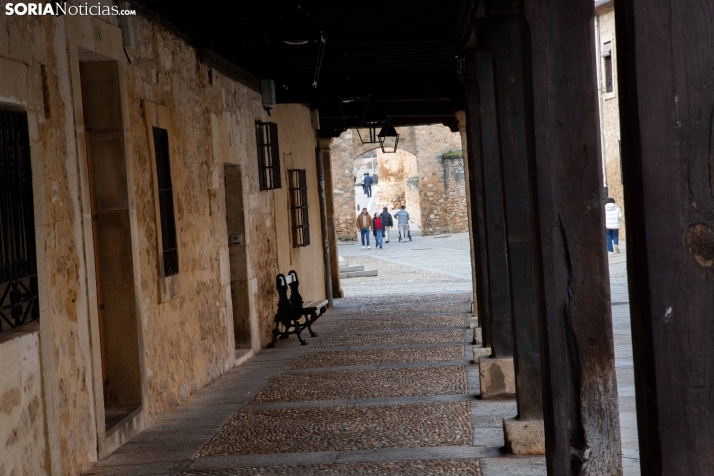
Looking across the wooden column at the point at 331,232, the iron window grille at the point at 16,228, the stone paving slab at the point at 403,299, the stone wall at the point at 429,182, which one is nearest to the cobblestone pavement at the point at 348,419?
the iron window grille at the point at 16,228

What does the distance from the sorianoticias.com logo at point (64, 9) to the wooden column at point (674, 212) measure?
11.1ft

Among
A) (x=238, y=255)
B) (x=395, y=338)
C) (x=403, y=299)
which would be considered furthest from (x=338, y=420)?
(x=403, y=299)

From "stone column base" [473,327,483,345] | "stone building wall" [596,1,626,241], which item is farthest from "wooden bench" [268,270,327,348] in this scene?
"stone building wall" [596,1,626,241]

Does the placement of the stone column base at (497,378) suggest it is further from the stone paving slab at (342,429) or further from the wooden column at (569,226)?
the wooden column at (569,226)

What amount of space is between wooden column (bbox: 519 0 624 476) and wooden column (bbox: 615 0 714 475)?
135cm

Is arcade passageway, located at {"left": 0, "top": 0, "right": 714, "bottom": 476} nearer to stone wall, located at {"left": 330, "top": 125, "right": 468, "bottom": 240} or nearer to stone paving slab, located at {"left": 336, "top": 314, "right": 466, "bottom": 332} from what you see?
stone paving slab, located at {"left": 336, "top": 314, "right": 466, "bottom": 332}

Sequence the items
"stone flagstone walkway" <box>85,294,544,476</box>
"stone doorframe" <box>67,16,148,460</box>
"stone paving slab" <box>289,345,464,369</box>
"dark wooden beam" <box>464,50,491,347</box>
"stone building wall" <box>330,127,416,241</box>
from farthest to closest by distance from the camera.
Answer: "stone building wall" <box>330,127,416,241</box>
"stone paving slab" <box>289,345,464,369</box>
"dark wooden beam" <box>464,50,491,347</box>
"stone doorframe" <box>67,16,148,460</box>
"stone flagstone walkway" <box>85,294,544,476</box>

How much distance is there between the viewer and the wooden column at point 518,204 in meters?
4.75

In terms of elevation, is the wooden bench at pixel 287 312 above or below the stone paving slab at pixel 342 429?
above

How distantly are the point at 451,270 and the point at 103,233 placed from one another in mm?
14061

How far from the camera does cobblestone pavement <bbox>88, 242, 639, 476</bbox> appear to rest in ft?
15.7

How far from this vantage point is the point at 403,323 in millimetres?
11094

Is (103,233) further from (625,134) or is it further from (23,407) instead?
(625,134)

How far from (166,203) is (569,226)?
422 cm
